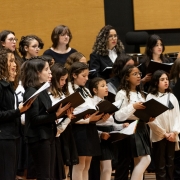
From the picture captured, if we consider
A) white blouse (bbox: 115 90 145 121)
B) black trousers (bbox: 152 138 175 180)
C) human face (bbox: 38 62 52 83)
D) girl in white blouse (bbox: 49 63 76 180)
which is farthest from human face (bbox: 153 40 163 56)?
human face (bbox: 38 62 52 83)

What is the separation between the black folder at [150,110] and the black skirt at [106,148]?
28cm

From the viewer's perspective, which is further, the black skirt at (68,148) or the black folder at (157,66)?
the black folder at (157,66)

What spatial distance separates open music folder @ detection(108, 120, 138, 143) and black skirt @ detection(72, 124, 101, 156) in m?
0.15

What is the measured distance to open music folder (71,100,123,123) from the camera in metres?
3.98

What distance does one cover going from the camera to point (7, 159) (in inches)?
133

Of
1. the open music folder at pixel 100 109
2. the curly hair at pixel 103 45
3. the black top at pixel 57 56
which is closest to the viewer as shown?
the open music folder at pixel 100 109

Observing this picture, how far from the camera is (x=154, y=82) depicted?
15.8ft

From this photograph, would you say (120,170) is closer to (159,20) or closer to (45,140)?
(45,140)

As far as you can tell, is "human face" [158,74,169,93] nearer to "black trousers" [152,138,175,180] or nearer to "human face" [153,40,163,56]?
"black trousers" [152,138,175,180]

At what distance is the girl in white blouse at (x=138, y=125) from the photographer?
4.51 meters

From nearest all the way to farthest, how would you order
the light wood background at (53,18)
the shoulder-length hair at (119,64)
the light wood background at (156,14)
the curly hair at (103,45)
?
1. the shoulder-length hair at (119,64)
2. the curly hair at (103,45)
3. the light wood background at (53,18)
4. the light wood background at (156,14)

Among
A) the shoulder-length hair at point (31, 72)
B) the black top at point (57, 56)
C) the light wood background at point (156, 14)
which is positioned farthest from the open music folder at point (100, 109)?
the light wood background at point (156, 14)

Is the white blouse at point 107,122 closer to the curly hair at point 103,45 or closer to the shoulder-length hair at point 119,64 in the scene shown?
the shoulder-length hair at point 119,64

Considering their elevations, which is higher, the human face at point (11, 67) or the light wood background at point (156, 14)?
the light wood background at point (156, 14)
